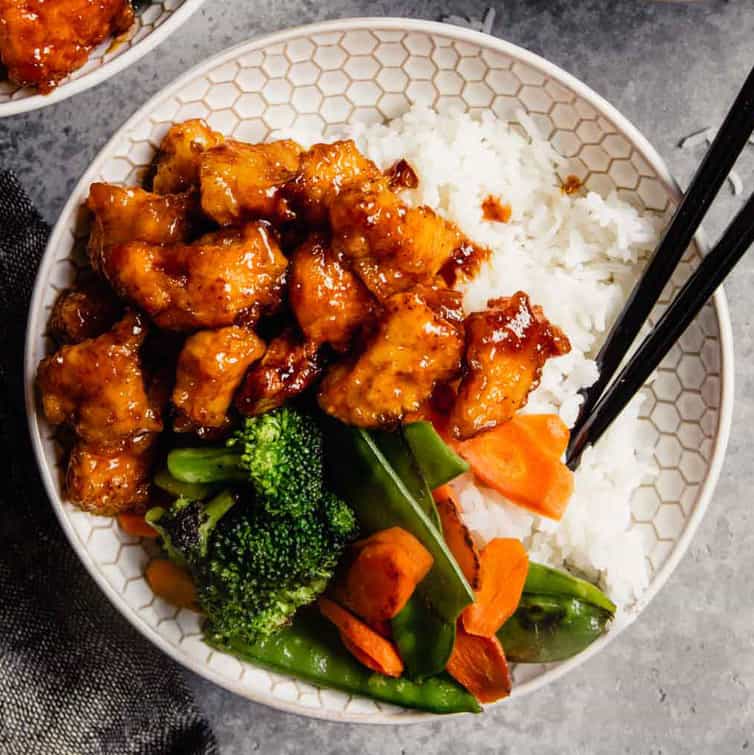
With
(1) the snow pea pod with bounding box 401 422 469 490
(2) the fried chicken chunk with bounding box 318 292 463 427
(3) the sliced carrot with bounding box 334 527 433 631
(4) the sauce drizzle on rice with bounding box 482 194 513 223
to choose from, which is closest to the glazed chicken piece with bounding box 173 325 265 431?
(2) the fried chicken chunk with bounding box 318 292 463 427

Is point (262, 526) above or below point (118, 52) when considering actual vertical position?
below

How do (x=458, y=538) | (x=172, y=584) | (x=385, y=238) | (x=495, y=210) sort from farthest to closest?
(x=495, y=210), (x=172, y=584), (x=458, y=538), (x=385, y=238)

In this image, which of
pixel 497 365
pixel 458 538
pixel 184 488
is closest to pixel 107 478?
pixel 184 488

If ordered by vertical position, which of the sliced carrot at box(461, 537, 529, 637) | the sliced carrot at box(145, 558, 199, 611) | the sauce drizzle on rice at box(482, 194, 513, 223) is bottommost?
the sliced carrot at box(145, 558, 199, 611)

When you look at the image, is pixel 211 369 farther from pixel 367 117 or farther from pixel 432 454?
pixel 367 117

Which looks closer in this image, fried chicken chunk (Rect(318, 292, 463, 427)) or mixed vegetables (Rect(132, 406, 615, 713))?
fried chicken chunk (Rect(318, 292, 463, 427))

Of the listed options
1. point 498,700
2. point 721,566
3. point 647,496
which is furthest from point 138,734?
point 721,566

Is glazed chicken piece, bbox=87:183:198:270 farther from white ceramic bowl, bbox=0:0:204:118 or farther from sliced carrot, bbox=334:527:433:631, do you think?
sliced carrot, bbox=334:527:433:631
